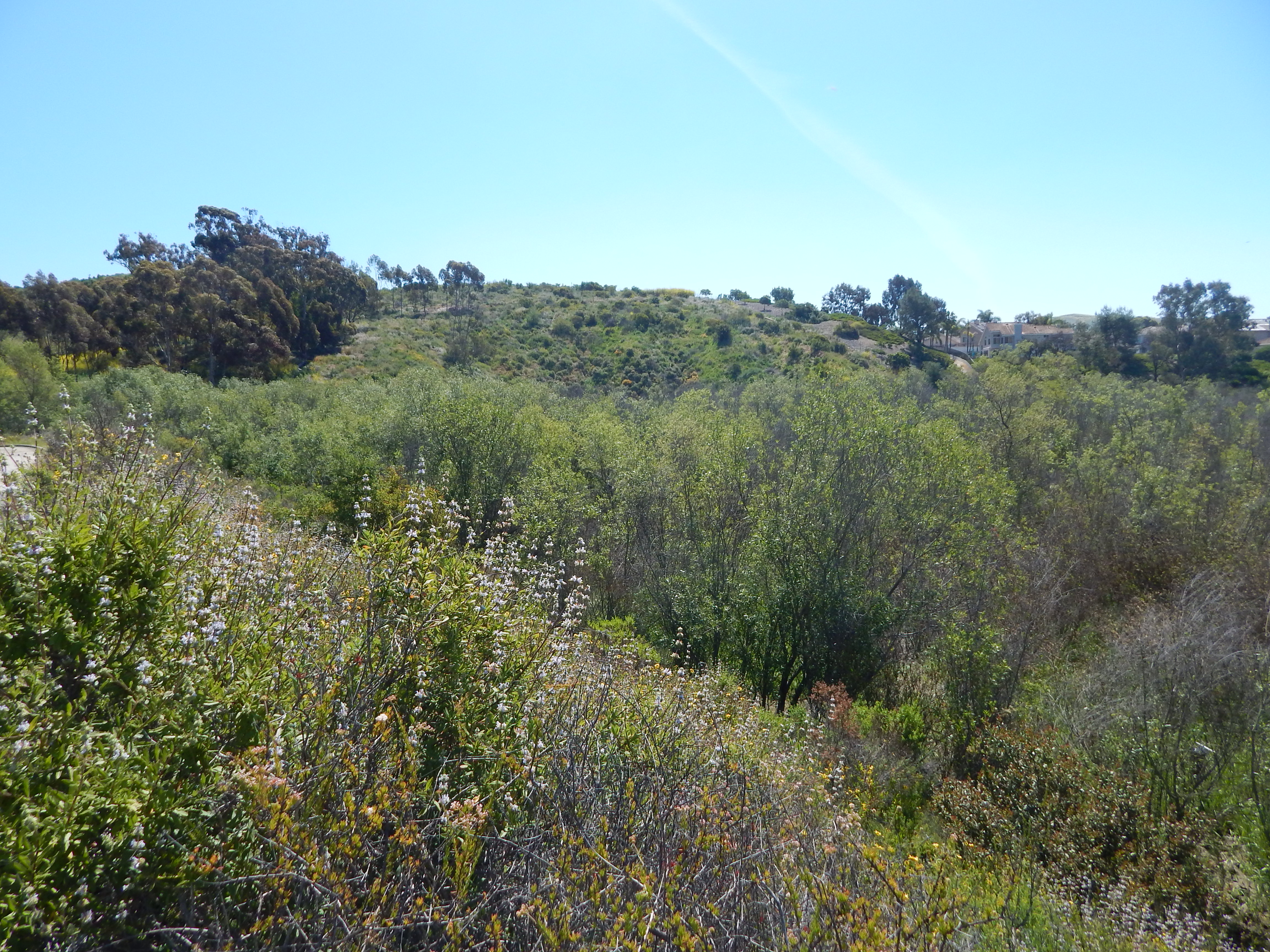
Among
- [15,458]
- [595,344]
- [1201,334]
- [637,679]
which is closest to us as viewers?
[15,458]

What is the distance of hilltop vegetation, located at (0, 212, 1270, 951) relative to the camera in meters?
3.18

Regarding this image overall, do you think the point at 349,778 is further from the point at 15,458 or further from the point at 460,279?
the point at 460,279

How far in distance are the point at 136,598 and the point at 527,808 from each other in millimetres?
2684

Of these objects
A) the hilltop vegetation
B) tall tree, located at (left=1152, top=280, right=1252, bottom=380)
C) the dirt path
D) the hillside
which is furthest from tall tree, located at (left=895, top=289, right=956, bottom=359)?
the dirt path

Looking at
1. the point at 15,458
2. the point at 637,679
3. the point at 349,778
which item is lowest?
the point at 637,679

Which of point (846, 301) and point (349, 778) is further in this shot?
point (846, 301)

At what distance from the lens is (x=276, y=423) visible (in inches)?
1150

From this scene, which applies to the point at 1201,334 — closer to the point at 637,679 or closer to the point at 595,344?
the point at 595,344

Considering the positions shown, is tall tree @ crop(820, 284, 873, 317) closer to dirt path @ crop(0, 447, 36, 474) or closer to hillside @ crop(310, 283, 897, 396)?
hillside @ crop(310, 283, 897, 396)

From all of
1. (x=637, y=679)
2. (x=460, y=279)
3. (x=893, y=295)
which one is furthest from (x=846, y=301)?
(x=637, y=679)

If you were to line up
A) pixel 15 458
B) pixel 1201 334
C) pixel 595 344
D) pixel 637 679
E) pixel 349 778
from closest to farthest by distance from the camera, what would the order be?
pixel 349 778, pixel 15 458, pixel 637 679, pixel 1201 334, pixel 595 344

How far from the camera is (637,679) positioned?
7352mm

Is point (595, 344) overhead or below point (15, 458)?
overhead

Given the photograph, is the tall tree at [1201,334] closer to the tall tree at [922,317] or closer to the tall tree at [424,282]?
the tall tree at [922,317]
